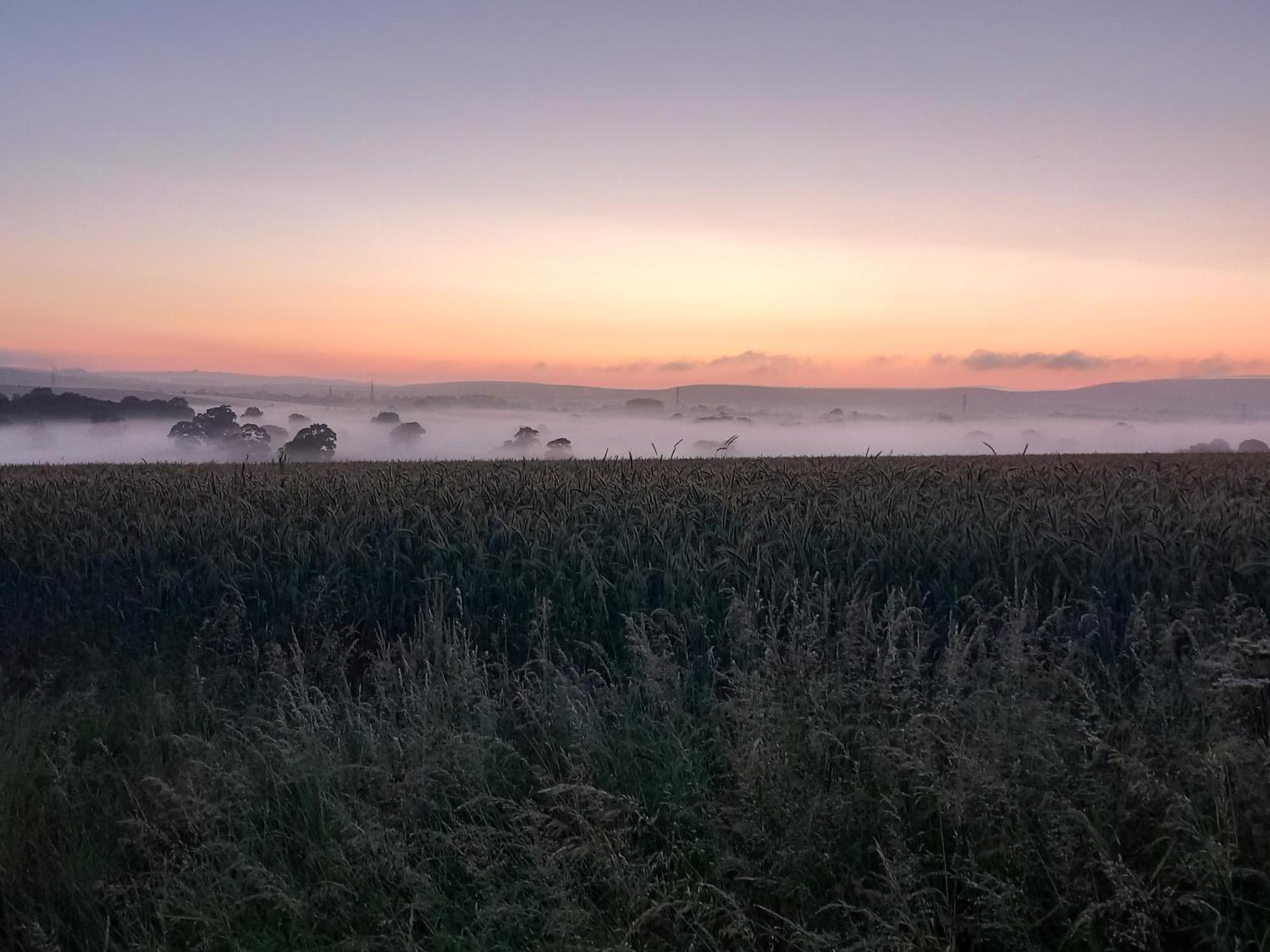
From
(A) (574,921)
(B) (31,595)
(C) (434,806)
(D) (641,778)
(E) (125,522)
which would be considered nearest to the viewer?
(A) (574,921)

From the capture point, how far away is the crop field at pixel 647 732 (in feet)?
9.74

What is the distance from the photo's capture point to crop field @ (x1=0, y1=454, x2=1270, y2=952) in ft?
9.74

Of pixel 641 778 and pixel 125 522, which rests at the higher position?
pixel 125 522

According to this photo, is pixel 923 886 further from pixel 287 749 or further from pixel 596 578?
pixel 596 578

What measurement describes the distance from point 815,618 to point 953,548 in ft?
7.27

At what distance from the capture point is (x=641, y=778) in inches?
150

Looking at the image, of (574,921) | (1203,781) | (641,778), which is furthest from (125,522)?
(1203,781)

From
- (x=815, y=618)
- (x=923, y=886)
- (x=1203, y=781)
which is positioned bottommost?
(x=923, y=886)

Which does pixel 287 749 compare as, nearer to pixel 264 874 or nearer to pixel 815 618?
pixel 264 874

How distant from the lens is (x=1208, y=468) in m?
13.5

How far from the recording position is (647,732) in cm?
405

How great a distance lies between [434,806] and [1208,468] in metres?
13.9

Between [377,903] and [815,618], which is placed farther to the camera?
[815,618]

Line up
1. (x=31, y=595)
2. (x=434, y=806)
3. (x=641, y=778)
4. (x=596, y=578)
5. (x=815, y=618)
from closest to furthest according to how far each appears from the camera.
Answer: (x=434, y=806) < (x=641, y=778) < (x=815, y=618) < (x=596, y=578) < (x=31, y=595)
